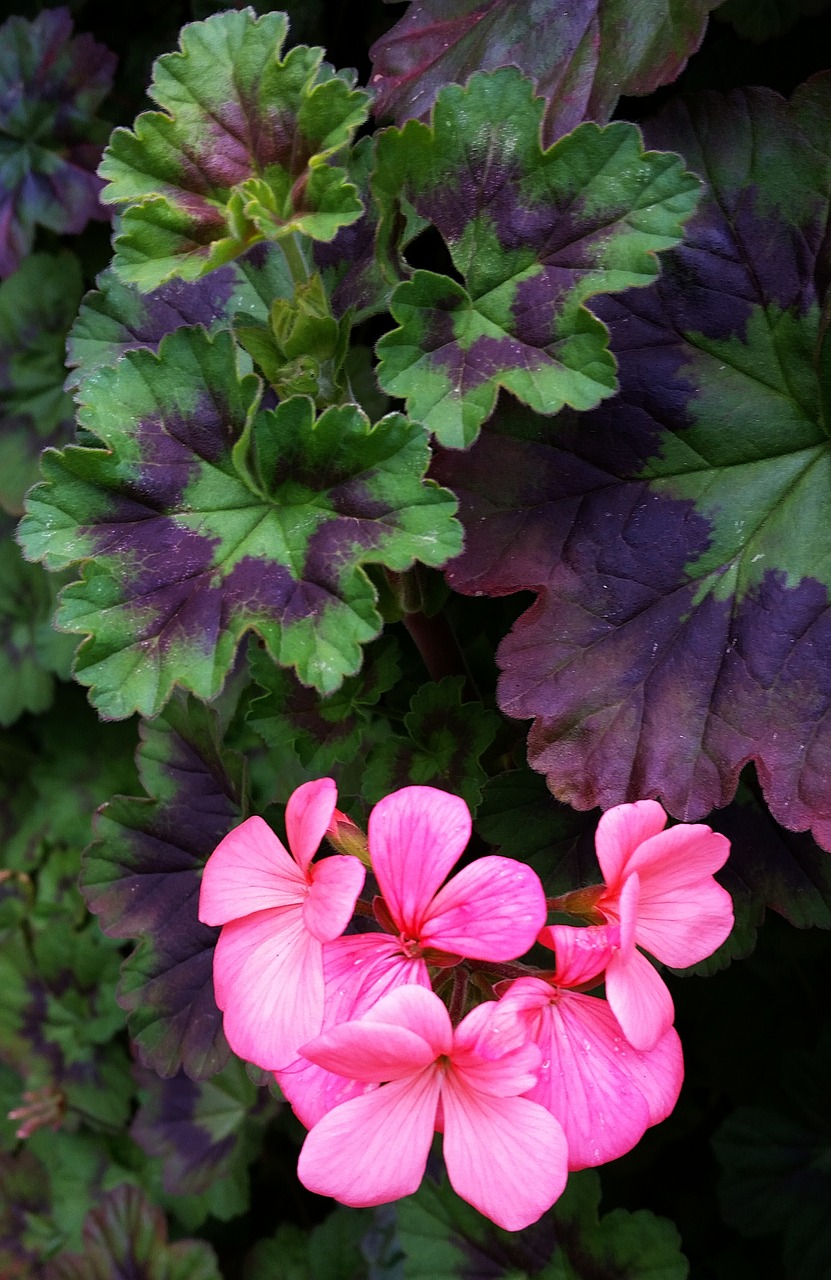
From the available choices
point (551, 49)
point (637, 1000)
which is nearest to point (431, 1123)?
point (637, 1000)

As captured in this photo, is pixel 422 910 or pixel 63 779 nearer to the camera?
pixel 422 910

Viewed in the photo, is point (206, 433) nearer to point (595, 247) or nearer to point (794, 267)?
point (595, 247)

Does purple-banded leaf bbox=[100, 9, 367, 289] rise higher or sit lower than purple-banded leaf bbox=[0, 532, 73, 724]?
higher

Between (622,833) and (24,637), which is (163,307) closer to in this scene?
(622,833)

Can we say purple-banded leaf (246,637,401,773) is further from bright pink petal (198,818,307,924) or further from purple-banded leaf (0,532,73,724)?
purple-banded leaf (0,532,73,724)

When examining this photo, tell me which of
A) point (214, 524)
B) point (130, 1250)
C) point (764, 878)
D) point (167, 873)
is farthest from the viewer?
point (130, 1250)

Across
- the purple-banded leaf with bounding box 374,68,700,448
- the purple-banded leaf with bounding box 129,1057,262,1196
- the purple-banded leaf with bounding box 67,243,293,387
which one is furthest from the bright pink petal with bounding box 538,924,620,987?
the purple-banded leaf with bounding box 129,1057,262,1196

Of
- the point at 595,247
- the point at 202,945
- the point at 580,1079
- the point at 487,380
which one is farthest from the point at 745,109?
the point at 202,945
